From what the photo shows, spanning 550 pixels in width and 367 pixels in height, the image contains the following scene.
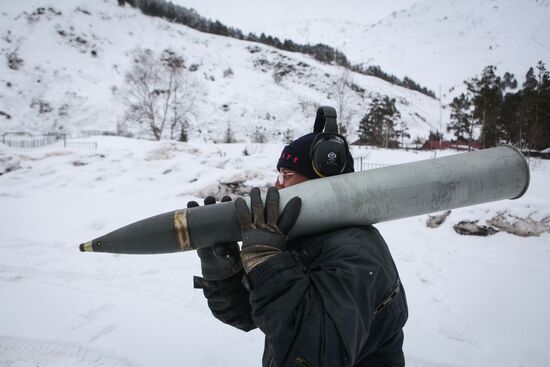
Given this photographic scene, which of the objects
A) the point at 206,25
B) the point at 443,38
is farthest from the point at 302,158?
the point at 443,38

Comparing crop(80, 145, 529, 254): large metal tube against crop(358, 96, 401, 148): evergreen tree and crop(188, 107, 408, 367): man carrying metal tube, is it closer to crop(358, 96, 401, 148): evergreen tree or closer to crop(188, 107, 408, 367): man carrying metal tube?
crop(188, 107, 408, 367): man carrying metal tube

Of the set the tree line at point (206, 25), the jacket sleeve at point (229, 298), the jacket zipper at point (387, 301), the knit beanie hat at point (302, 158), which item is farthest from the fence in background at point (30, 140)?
the tree line at point (206, 25)

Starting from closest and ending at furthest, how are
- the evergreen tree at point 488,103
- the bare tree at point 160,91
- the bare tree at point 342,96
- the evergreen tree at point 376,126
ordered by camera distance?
the bare tree at point 342,96 → the evergreen tree at point 488,103 → the bare tree at point 160,91 → the evergreen tree at point 376,126

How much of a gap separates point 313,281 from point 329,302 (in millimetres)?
106

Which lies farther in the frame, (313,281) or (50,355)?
(50,355)

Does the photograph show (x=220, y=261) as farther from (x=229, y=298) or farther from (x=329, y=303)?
(x=329, y=303)

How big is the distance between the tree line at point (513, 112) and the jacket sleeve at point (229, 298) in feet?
80.5

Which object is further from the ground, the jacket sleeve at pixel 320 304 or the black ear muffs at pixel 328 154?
the black ear muffs at pixel 328 154

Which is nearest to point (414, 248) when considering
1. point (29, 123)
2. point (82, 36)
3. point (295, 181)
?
point (295, 181)

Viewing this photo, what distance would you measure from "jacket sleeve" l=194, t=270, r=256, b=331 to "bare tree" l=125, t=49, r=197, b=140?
26.5m

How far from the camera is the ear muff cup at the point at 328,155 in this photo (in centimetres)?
139

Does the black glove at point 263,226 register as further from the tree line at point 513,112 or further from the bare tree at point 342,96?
the tree line at point 513,112

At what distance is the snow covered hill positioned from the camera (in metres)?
30.2

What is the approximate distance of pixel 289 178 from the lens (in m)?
1.58
